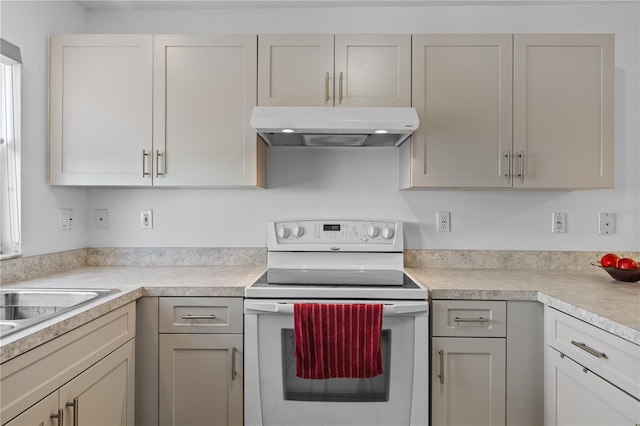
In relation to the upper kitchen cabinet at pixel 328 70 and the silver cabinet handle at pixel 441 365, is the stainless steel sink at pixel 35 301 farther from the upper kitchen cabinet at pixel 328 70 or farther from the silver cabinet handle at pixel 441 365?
the silver cabinet handle at pixel 441 365

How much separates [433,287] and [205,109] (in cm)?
138

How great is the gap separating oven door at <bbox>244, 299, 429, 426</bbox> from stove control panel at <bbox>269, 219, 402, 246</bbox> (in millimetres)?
577

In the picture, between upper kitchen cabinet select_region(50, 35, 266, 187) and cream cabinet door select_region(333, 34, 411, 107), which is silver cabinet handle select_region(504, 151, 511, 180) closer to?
cream cabinet door select_region(333, 34, 411, 107)

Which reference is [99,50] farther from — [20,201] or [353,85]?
[353,85]

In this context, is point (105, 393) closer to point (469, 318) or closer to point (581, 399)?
point (469, 318)

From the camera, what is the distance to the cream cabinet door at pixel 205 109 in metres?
1.98

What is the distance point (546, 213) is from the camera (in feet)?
7.41

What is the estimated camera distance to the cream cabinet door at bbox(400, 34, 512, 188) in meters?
1.95

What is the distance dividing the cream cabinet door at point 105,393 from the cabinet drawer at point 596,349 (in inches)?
66.2

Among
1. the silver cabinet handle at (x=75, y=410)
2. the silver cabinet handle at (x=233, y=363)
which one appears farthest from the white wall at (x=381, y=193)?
the silver cabinet handle at (x=75, y=410)

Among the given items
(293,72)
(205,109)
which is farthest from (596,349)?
(205,109)

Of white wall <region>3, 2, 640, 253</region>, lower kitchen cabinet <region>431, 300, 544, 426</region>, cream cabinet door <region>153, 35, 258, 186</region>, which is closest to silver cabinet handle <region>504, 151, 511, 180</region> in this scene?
white wall <region>3, 2, 640, 253</region>

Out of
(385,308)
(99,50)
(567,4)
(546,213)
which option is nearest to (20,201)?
(99,50)

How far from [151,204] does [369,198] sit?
49.6 inches
